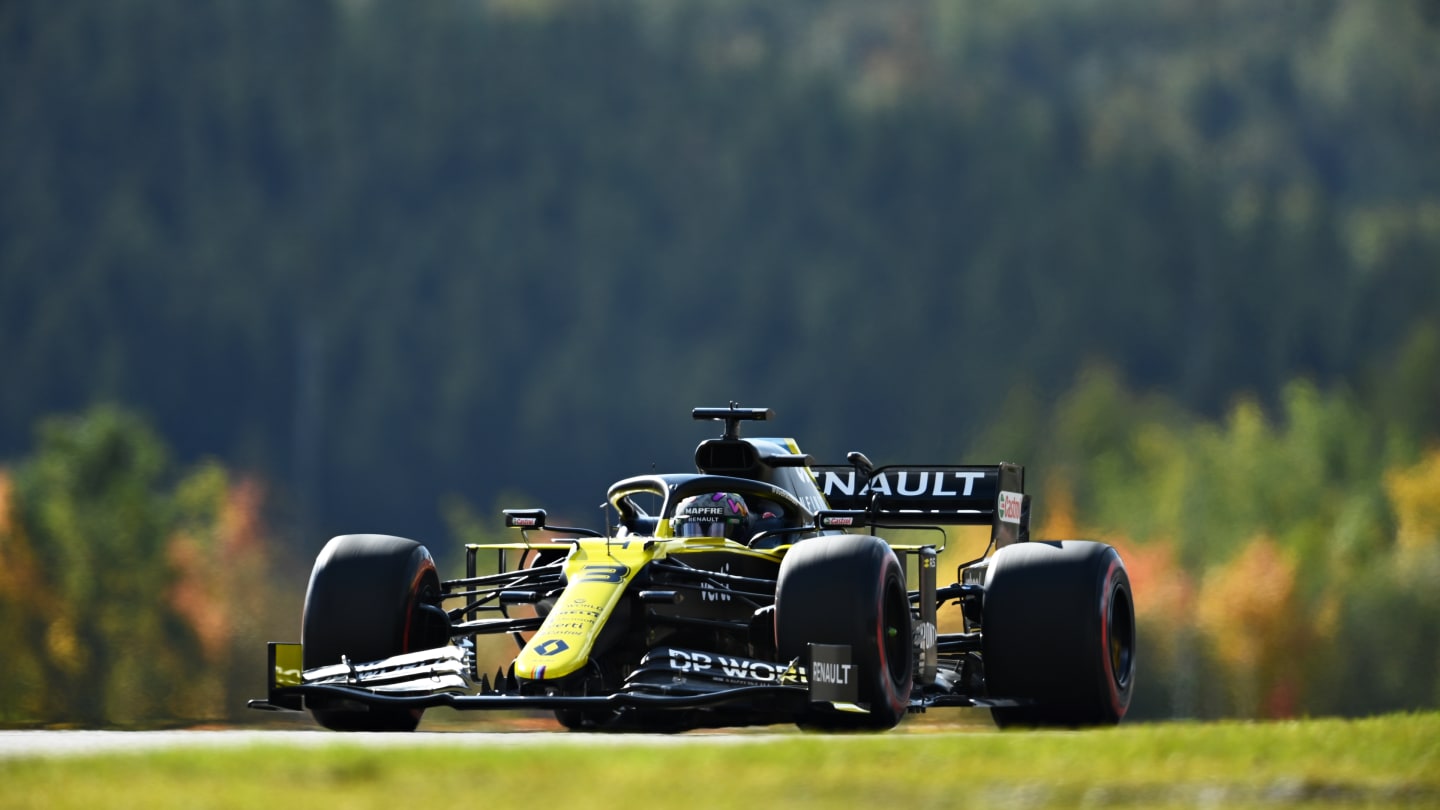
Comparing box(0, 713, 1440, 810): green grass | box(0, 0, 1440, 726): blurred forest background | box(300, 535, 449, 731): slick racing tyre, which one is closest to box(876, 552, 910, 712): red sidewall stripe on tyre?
box(0, 713, 1440, 810): green grass

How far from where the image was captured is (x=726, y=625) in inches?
666

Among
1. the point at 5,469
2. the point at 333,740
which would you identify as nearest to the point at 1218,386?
the point at 5,469

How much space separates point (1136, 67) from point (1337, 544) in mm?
70913

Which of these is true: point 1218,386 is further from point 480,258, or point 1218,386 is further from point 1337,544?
point 480,258

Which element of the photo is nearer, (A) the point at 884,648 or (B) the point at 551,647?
(A) the point at 884,648

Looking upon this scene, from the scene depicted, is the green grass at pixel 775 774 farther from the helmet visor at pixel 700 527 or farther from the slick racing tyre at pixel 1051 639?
the helmet visor at pixel 700 527

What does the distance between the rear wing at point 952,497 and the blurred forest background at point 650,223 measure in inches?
1799

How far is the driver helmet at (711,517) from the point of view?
60.0 feet

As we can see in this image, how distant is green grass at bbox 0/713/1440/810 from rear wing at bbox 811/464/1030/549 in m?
5.86

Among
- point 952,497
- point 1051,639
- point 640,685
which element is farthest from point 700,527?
point 952,497

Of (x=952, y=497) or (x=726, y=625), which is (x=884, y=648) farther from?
(x=952, y=497)

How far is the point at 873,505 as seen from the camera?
19.6 meters

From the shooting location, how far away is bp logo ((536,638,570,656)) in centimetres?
1606

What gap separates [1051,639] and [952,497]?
118 inches
